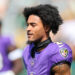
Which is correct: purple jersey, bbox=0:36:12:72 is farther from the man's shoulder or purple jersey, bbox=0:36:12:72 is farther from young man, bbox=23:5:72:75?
the man's shoulder

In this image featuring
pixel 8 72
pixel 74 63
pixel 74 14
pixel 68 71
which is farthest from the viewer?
pixel 74 14

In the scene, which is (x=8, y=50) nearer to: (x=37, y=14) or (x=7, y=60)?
(x=7, y=60)

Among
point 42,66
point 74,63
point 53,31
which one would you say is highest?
point 53,31

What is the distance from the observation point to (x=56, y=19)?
4883 mm

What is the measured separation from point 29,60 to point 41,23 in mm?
418

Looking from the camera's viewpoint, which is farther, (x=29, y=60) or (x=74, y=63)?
(x=74, y=63)

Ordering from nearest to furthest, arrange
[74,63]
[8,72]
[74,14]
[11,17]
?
[8,72] < [74,63] < [74,14] < [11,17]

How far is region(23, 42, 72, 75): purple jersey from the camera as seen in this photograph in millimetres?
4664

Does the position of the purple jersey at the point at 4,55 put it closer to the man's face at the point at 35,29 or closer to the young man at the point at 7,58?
the young man at the point at 7,58

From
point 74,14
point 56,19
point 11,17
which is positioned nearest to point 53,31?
point 56,19

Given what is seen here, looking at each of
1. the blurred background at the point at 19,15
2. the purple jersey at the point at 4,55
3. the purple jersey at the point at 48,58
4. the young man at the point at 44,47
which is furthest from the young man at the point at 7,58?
the purple jersey at the point at 48,58

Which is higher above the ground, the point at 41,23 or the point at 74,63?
the point at 41,23

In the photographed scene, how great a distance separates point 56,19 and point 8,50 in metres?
2.59

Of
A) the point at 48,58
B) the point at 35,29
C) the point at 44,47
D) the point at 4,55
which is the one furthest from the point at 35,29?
the point at 4,55
